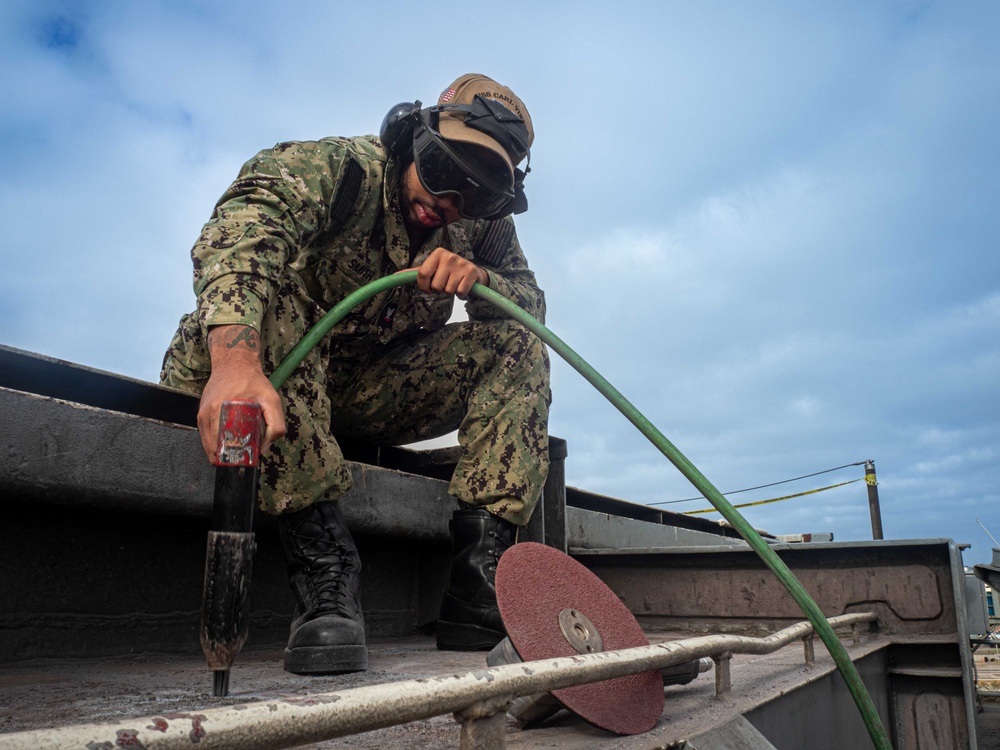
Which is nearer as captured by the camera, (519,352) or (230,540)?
(230,540)

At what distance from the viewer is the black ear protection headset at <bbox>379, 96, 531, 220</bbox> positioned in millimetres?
2064

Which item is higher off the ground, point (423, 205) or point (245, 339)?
point (423, 205)

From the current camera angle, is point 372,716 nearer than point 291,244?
Yes

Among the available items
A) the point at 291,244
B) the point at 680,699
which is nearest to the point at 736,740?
the point at 680,699

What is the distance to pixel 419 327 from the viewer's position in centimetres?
253

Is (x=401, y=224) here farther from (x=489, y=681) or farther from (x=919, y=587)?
(x=919, y=587)

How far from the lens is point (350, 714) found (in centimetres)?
62

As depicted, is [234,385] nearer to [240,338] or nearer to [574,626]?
[240,338]

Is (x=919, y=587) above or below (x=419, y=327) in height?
below

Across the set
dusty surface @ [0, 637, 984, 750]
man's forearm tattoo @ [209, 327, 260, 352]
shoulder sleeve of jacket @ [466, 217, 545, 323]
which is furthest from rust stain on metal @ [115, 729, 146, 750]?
shoulder sleeve of jacket @ [466, 217, 545, 323]

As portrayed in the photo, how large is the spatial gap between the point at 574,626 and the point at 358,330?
131cm

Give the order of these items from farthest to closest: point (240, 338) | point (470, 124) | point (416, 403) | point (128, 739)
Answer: point (416, 403) < point (470, 124) < point (240, 338) < point (128, 739)

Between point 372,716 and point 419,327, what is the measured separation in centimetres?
196

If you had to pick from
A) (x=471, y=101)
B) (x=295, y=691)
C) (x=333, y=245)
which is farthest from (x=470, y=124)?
(x=295, y=691)
